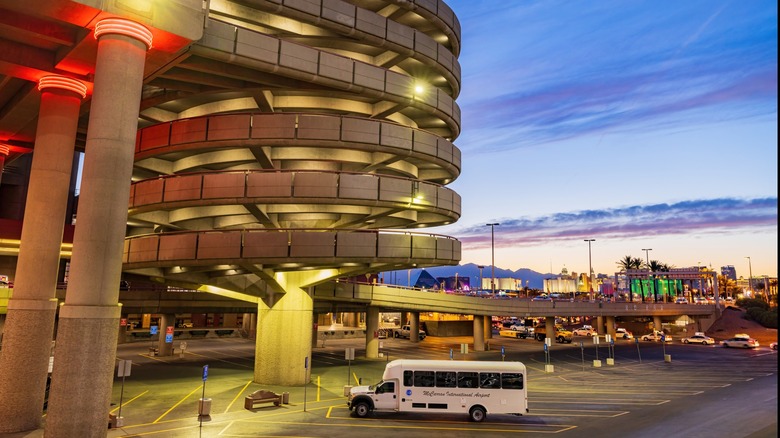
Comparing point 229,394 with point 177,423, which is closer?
point 177,423

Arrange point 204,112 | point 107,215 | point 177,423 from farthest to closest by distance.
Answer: point 204,112
point 177,423
point 107,215

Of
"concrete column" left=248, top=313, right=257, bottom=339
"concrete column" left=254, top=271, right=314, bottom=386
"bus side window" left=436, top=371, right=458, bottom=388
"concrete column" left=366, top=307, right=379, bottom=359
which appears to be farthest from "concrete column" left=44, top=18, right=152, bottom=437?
"concrete column" left=248, top=313, right=257, bottom=339

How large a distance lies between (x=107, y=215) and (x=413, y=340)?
205ft

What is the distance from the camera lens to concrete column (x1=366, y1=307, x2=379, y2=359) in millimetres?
52844

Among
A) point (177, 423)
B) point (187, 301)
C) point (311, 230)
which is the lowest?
point (177, 423)

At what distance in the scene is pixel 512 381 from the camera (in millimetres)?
24953

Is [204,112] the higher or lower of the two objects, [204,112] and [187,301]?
the higher

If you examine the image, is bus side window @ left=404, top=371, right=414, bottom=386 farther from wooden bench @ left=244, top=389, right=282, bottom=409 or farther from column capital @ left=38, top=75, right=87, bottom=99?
column capital @ left=38, top=75, right=87, bottom=99

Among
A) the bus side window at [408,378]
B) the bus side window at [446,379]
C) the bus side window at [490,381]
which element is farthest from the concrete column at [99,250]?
the bus side window at [490,381]

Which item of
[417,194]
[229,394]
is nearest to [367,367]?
[229,394]

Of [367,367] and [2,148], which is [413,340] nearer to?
[367,367]

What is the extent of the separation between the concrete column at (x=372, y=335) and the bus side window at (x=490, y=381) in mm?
28499

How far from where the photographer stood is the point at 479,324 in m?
62.9

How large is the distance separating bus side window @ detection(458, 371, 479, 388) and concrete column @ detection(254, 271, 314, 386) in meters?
12.5
